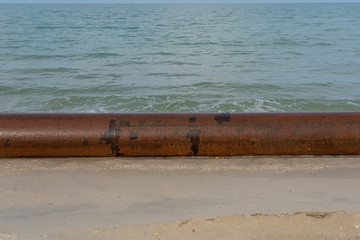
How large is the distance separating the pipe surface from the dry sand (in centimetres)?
8

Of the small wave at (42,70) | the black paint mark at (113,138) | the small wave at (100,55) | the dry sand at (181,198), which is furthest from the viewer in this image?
the small wave at (100,55)

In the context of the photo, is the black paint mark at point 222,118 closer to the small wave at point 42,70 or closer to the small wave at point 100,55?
the small wave at point 42,70

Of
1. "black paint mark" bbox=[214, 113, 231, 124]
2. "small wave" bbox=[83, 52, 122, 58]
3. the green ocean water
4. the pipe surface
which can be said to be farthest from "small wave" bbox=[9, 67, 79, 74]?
"black paint mark" bbox=[214, 113, 231, 124]

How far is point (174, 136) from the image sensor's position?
3.23m

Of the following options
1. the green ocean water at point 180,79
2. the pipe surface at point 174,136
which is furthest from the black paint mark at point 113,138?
the green ocean water at point 180,79

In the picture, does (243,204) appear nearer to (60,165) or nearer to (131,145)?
(131,145)

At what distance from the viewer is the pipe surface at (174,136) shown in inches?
127

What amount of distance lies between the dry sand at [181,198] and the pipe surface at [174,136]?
0.25ft

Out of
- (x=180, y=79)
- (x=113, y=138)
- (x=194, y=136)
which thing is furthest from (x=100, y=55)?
(x=194, y=136)

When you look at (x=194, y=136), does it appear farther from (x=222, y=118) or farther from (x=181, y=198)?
(x=181, y=198)

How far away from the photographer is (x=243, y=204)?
95.4 inches

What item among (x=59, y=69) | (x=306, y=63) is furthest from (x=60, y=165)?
(x=306, y=63)

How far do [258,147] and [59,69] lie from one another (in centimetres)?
822

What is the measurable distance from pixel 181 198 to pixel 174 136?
0.77 meters
